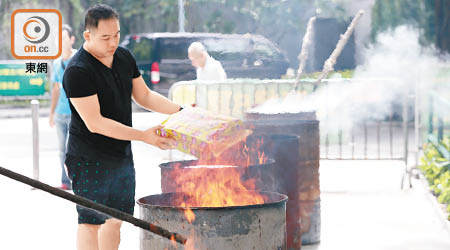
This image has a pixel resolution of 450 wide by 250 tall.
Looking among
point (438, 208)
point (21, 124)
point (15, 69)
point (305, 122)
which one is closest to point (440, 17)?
point (21, 124)

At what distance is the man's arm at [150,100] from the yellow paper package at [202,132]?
1.96 ft

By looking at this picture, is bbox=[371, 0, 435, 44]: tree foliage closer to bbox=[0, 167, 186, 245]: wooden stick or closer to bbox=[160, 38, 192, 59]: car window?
bbox=[160, 38, 192, 59]: car window

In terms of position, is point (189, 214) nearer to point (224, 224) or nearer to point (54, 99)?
point (224, 224)

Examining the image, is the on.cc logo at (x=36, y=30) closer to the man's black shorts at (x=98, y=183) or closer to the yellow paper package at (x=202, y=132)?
the man's black shorts at (x=98, y=183)

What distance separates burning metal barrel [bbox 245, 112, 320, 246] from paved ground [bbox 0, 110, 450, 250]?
10.8 inches

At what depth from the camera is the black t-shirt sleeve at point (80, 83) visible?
5105 millimetres

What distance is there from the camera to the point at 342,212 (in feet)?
29.6

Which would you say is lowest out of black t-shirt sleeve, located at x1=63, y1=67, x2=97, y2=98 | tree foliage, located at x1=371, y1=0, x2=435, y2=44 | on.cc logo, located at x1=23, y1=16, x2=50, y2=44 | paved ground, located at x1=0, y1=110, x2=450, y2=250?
paved ground, located at x1=0, y1=110, x2=450, y2=250

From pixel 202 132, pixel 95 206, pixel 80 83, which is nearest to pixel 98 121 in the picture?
pixel 80 83

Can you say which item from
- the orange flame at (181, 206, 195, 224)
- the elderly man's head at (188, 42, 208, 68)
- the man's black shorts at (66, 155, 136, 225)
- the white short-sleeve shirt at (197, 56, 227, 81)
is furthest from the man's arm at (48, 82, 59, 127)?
the orange flame at (181, 206, 195, 224)

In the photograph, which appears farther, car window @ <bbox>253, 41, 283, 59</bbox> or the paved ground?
car window @ <bbox>253, 41, 283, 59</bbox>

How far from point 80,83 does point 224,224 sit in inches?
51.0

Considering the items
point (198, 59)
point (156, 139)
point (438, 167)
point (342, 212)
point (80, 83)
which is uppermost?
point (198, 59)

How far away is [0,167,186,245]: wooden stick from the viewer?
3.87 m
